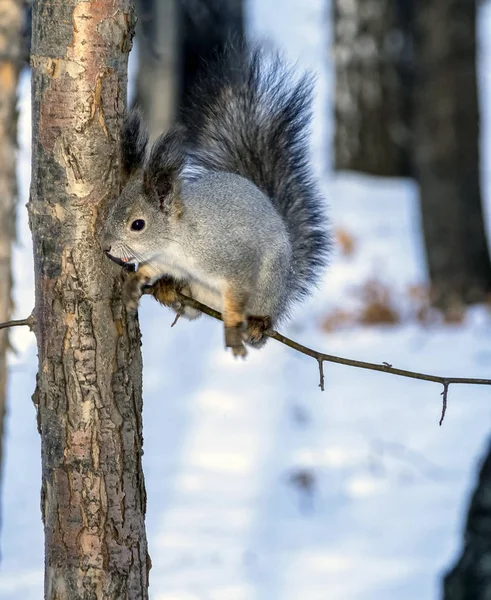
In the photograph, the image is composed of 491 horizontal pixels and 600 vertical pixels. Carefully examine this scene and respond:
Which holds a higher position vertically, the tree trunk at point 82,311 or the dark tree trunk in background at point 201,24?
the dark tree trunk in background at point 201,24

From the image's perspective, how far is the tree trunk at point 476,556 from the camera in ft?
9.61

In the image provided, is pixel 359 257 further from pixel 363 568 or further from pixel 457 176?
pixel 363 568

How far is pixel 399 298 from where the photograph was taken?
6.40m

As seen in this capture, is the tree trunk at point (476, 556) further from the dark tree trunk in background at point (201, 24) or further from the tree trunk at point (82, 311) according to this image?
the dark tree trunk in background at point (201, 24)

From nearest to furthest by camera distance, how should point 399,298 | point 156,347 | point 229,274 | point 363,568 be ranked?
point 229,274 < point 363,568 < point 156,347 < point 399,298

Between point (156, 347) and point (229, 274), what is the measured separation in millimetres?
3698

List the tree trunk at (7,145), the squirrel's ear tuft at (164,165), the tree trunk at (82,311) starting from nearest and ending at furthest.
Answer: the tree trunk at (82,311), the squirrel's ear tuft at (164,165), the tree trunk at (7,145)

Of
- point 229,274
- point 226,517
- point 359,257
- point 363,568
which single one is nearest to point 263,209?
point 229,274

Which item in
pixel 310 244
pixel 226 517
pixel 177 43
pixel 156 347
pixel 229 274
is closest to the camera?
pixel 229 274

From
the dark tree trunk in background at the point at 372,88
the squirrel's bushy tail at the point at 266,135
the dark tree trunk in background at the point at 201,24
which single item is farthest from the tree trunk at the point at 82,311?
the dark tree trunk in background at the point at 372,88

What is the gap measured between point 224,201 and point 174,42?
6.64 m

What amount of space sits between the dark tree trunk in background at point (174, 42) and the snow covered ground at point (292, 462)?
8.01 ft

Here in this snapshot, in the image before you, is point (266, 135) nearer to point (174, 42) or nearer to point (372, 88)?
point (174, 42)

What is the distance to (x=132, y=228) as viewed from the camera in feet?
6.32
